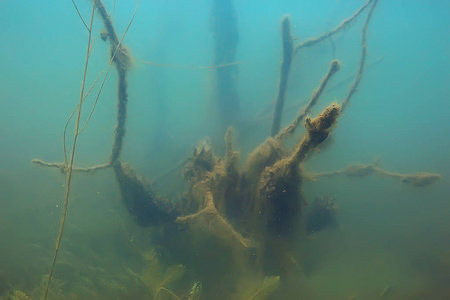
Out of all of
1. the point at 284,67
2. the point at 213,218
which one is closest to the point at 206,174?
the point at 213,218

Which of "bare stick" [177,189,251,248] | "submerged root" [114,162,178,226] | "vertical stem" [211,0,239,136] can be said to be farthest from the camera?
"vertical stem" [211,0,239,136]

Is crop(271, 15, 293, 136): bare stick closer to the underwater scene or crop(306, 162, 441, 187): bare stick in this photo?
the underwater scene

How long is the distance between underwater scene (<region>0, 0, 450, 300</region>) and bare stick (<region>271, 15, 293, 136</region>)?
0.03 metres

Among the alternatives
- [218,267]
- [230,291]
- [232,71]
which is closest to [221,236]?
[218,267]

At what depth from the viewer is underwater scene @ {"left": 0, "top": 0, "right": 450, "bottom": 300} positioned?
119 inches

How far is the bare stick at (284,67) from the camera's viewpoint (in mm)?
3850

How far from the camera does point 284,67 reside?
396cm

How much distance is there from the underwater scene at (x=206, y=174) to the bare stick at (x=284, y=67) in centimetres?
3

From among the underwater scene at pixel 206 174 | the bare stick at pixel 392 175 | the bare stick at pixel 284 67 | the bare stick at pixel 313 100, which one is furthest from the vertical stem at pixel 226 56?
the bare stick at pixel 392 175

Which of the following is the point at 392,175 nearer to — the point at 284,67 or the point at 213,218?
the point at 284,67

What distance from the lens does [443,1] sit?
1273cm

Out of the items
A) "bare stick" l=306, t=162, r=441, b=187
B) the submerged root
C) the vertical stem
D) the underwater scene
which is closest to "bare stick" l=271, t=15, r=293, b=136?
the underwater scene

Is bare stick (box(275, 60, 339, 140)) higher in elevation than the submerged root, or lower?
higher

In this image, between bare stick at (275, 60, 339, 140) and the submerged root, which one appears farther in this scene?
the submerged root
